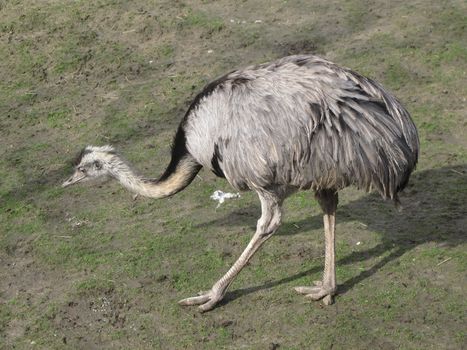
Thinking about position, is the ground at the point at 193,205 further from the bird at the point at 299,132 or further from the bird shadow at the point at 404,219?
the bird at the point at 299,132

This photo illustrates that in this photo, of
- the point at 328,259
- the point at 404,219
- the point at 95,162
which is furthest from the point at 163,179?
the point at 404,219

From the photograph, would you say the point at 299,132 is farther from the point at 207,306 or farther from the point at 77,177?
the point at 77,177

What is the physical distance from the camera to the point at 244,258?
5.46 m

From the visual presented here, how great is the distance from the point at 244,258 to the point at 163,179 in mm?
682

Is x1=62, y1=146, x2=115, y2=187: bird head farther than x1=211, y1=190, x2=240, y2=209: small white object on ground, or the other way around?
x1=211, y1=190, x2=240, y2=209: small white object on ground

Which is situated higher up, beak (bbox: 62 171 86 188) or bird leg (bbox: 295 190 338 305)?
beak (bbox: 62 171 86 188)

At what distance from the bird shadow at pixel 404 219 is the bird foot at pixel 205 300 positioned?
0.12 meters

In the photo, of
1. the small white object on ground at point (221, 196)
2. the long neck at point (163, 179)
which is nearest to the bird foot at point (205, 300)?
the long neck at point (163, 179)

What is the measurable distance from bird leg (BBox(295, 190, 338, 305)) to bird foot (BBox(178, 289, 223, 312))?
1.64ft

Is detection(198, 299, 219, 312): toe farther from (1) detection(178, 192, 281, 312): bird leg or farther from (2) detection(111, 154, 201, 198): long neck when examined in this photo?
(2) detection(111, 154, 201, 198): long neck

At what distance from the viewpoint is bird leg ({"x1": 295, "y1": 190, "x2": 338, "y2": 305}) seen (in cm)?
546

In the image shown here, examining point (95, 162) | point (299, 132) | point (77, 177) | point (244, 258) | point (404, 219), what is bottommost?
point (404, 219)

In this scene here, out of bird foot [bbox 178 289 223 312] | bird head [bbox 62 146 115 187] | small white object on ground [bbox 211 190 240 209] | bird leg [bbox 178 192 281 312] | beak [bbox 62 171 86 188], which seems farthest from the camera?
small white object on ground [bbox 211 190 240 209]

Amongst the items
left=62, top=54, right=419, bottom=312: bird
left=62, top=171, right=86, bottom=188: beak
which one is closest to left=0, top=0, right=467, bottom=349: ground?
left=62, top=171, right=86, bottom=188: beak
